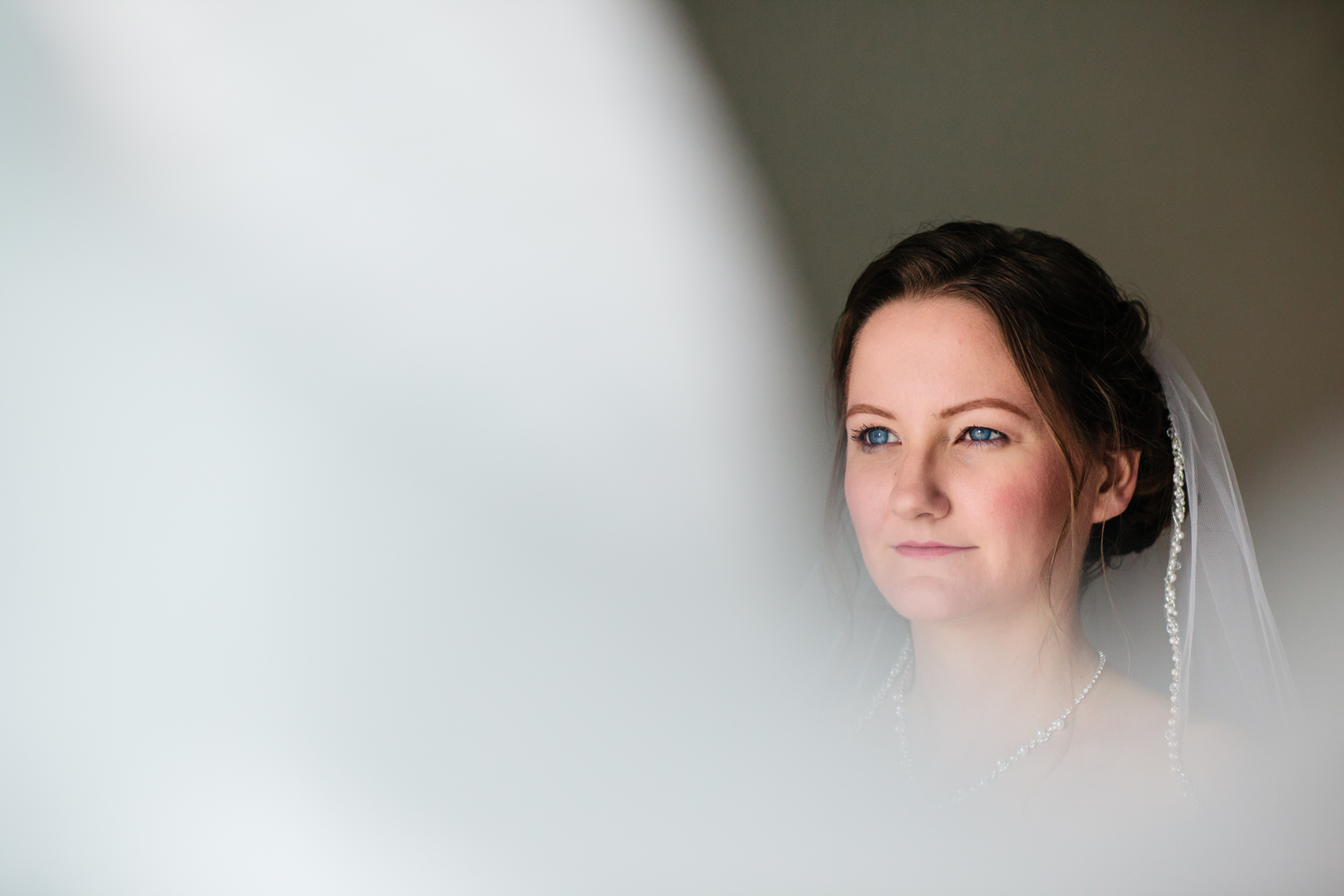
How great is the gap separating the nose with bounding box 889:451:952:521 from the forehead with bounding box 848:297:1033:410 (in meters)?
0.06

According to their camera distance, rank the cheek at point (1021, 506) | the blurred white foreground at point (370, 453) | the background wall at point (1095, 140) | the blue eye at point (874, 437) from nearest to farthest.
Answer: the blurred white foreground at point (370, 453) → the cheek at point (1021, 506) → the blue eye at point (874, 437) → the background wall at point (1095, 140)

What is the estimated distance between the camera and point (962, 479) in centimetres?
110

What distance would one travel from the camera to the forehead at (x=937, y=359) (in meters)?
1.11

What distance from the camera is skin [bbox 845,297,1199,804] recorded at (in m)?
1.10

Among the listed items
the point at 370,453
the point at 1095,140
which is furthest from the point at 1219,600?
the point at 370,453

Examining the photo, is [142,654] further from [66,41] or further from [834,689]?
[834,689]

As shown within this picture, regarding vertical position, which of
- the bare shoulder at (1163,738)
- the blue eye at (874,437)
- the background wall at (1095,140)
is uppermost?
the background wall at (1095,140)

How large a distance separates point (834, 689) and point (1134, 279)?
2.82ft

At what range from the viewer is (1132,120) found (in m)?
1.59

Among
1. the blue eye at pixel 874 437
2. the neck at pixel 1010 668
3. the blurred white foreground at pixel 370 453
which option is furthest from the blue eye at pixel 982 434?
the blurred white foreground at pixel 370 453

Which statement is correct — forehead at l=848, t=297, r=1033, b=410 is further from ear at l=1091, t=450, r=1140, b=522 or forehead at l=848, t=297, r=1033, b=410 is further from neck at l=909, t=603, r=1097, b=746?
neck at l=909, t=603, r=1097, b=746

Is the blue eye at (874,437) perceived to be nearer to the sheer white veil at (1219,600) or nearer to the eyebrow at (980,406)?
the eyebrow at (980,406)

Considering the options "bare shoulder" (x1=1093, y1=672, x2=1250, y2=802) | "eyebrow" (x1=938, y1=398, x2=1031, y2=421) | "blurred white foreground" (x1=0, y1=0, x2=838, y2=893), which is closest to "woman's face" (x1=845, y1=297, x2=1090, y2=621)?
"eyebrow" (x1=938, y1=398, x2=1031, y2=421)

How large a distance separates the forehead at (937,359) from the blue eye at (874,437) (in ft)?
0.15
